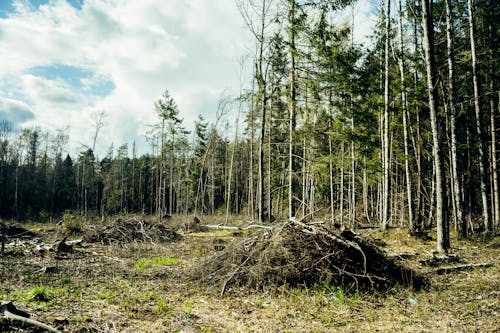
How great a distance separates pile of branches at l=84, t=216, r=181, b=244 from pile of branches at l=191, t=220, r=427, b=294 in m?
8.25

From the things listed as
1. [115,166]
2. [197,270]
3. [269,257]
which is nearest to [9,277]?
[197,270]

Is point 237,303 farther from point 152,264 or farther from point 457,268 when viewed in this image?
point 457,268

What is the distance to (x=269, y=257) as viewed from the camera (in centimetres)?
698

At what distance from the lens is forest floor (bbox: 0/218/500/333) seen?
15.9 ft

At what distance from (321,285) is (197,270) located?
3042 millimetres

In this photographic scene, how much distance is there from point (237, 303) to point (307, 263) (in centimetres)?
166

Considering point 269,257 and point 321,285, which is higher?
point 269,257

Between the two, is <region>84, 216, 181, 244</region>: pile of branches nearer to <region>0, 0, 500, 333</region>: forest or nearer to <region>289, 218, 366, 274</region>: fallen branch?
<region>0, 0, 500, 333</region>: forest

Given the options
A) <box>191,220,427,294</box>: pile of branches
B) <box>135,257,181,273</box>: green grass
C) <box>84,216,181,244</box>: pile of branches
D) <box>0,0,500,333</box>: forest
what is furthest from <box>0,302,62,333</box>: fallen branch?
<box>84,216,181,244</box>: pile of branches

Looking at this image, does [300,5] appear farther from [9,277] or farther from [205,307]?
[9,277]

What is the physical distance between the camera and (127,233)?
50.1 ft

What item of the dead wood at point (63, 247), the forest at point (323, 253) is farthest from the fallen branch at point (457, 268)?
the dead wood at point (63, 247)

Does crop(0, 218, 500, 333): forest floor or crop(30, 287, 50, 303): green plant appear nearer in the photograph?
crop(0, 218, 500, 333): forest floor

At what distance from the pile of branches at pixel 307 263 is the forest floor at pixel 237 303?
253 millimetres
